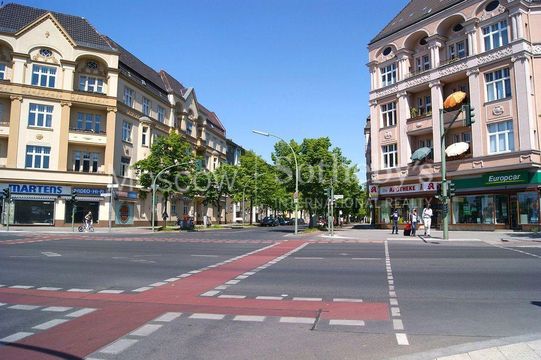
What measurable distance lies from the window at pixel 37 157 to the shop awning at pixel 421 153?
33.3 metres

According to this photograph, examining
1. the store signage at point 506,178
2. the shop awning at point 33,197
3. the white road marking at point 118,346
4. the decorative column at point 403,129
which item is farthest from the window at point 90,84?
the white road marking at point 118,346

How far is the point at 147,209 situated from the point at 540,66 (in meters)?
39.6

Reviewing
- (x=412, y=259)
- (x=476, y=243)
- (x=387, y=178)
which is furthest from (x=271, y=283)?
(x=387, y=178)

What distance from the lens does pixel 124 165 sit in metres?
45.3

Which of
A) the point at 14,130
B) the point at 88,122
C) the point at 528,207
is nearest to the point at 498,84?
the point at 528,207

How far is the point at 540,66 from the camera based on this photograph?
30484 millimetres

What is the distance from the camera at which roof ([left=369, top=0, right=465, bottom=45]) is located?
3641cm

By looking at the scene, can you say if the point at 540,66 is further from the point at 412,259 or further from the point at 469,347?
the point at 469,347

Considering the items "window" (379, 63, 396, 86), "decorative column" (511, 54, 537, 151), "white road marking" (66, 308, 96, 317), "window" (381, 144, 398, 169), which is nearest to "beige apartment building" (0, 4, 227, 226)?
"window" (381, 144, 398, 169)

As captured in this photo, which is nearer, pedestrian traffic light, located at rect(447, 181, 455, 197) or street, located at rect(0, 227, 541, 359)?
street, located at rect(0, 227, 541, 359)

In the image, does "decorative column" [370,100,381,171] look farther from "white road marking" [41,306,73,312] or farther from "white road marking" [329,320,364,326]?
"white road marking" [41,306,73,312]

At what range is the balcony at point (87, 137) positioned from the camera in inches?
1617

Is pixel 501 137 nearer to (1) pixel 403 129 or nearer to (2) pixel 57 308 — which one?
(1) pixel 403 129

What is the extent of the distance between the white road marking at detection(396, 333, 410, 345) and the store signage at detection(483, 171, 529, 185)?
1108 inches
